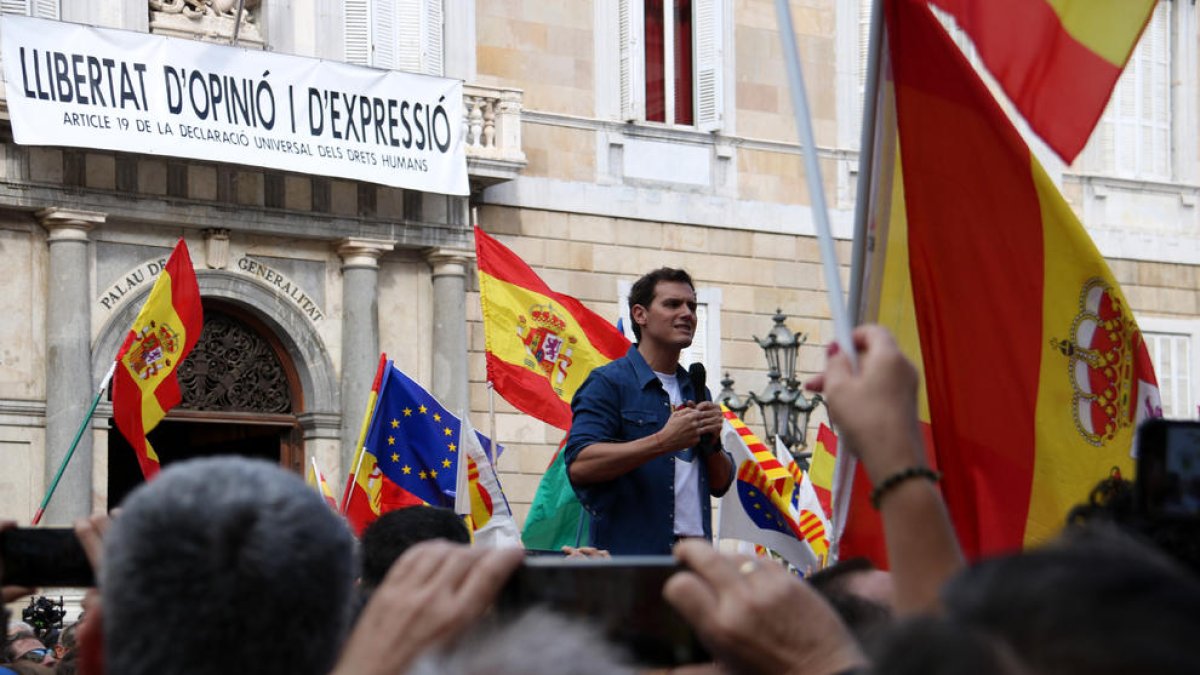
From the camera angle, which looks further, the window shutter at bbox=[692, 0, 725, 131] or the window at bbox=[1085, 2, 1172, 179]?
the window at bbox=[1085, 2, 1172, 179]

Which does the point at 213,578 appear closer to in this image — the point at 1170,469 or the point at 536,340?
the point at 1170,469

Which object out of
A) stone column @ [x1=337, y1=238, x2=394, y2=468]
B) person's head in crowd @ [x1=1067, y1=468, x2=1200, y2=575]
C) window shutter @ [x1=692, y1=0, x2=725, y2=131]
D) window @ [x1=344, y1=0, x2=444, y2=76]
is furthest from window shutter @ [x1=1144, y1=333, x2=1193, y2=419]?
person's head in crowd @ [x1=1067, y1=468, x2=1200, y2=575]

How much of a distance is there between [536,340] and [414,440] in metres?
0.92

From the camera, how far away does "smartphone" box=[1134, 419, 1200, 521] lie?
7.72 feet

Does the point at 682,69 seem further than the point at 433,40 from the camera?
Yes

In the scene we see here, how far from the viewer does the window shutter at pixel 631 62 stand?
1911 cm

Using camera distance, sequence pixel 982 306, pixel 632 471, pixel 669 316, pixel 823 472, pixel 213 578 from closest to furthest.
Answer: pixel 213 578
pixel 982 306
pixel 632 471
pixel 669 316
pixel 823 472

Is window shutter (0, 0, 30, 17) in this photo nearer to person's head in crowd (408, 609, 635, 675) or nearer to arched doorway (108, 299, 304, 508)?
arched doorway (108, 299, 304, 508)

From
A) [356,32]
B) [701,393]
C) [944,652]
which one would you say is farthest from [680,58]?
[944,652]

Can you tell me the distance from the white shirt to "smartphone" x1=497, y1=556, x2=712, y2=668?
11.6 ft

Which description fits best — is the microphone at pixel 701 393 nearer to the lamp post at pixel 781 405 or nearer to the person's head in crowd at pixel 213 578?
the person's head in crowd at pixel 213 578

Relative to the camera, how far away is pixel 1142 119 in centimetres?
2180

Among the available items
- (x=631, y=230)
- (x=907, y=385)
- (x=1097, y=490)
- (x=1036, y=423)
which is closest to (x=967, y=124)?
(x=1036, y=423)

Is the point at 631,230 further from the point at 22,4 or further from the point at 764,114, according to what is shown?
the point at 22,4
